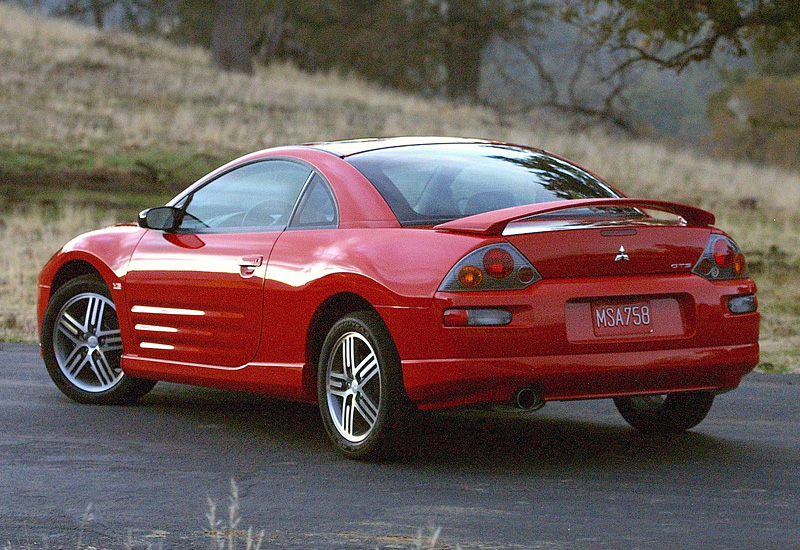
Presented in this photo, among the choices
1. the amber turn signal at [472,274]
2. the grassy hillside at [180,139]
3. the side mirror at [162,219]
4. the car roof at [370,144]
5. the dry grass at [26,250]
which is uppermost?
the car roof at [370,144]

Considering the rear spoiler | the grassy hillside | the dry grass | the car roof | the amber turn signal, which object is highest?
the car roof

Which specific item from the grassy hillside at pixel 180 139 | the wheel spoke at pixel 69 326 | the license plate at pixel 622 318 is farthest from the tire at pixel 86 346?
the grassy hillside at pixel 180 139

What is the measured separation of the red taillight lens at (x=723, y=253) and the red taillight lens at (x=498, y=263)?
3.53ft

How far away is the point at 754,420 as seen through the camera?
25.6ft

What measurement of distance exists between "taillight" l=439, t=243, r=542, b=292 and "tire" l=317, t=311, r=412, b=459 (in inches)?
17.9

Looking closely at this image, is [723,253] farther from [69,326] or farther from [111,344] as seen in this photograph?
[69,326]

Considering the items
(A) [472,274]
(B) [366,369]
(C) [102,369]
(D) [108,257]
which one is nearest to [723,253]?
(A) [472,274]

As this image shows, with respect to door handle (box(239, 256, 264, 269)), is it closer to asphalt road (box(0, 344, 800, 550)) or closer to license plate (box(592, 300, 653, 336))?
asphalt road (box(0, 344, 800, 550))

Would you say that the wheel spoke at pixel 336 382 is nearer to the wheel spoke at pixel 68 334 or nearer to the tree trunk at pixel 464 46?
the wheel spoke at pixel 68 334

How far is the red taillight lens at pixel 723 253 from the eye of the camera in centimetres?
642

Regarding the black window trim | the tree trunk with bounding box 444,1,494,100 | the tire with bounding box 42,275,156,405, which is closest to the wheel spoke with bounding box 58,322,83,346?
the tire with bounding box 42,275,156,405

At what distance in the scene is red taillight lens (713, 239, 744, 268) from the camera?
6.42 meters

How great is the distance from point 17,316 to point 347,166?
6.77 meters

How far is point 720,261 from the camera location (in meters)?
6.42
